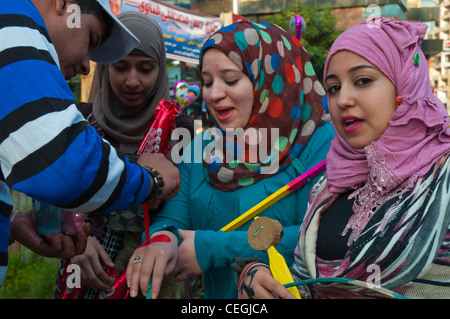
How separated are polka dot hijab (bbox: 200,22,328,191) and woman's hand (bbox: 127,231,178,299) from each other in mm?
409

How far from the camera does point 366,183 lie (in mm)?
1375

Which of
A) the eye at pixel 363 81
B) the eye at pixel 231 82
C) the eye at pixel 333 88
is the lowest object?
the eye at pixel 231 82

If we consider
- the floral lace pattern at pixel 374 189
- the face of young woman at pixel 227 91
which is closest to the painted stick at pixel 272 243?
the floral lace pattern at pixel 374 189

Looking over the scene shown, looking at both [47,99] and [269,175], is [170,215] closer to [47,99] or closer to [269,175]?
[269,175]

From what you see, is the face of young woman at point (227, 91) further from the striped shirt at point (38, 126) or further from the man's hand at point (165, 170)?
the striped shirt at point (38, 126)

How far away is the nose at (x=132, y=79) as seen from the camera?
227 centimetres

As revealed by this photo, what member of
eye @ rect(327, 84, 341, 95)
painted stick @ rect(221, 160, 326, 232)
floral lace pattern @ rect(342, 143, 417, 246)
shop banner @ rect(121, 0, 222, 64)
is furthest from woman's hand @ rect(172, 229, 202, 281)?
shop banner @ rect(121, 0, 222, 64)

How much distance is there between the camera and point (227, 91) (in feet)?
6.22

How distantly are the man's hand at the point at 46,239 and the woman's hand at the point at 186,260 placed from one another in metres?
0.37

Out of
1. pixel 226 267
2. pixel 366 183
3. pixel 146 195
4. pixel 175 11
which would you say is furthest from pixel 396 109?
pixel 175 11

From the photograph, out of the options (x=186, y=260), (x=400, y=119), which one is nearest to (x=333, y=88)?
(x=400, y=119)

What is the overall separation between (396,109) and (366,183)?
24 cm

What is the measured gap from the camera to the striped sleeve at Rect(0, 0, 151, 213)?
Answer: 105cm

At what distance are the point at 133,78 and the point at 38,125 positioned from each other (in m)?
1.28
